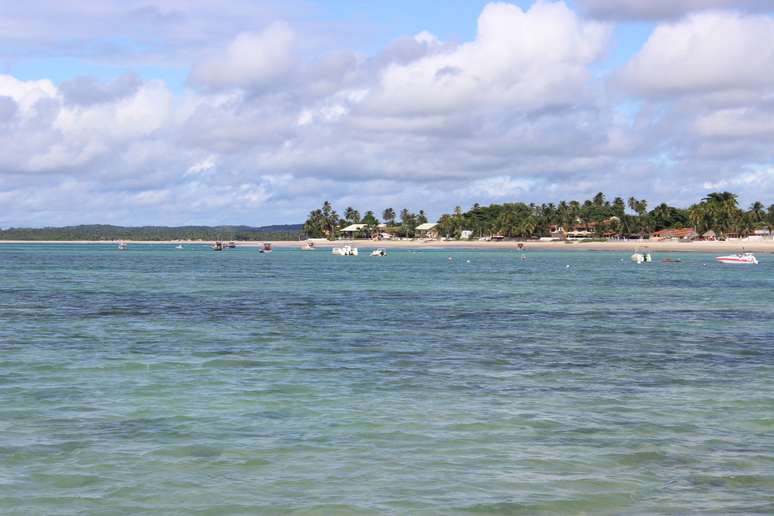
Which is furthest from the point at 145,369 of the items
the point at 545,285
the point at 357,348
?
the point at 545,285

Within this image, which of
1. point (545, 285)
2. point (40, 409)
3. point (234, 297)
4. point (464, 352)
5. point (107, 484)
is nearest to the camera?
point (107, 484)

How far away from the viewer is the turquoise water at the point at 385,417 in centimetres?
1271

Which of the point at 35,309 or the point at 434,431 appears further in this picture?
the point at 35,309

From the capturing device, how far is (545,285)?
76.2 metres

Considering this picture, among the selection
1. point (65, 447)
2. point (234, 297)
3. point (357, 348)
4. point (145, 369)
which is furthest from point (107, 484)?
point (234, 297)

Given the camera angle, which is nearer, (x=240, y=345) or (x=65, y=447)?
(x=65, y=447)

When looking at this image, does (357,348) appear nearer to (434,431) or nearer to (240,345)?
(240,345)

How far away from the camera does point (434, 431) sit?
16.7 meters

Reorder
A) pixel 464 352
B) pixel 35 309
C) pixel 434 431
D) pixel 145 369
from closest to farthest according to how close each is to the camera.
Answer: pixel 434 431 → pixel 145 369 → pixel 464 352 → pixel 35 309

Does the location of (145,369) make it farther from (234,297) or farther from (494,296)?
(494,296)

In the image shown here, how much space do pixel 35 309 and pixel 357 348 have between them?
84.6ft

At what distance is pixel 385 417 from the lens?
59.1 feet

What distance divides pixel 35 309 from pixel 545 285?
44.4 m

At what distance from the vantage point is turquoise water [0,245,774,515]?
12.7m
